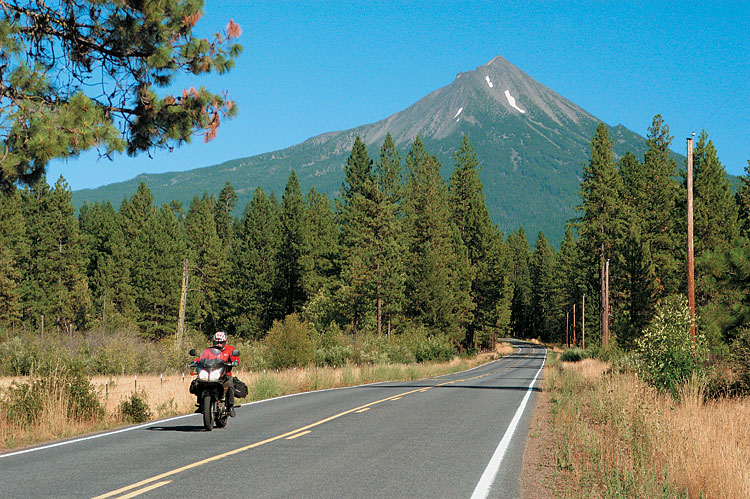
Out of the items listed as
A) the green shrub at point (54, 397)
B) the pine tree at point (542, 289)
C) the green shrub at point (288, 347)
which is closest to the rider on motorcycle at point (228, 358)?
the green shrub at point (54, 397)

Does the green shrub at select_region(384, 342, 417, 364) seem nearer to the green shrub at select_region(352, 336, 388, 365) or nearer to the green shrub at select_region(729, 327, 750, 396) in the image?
the green shrub at select_region(352, 336, 388, 365)

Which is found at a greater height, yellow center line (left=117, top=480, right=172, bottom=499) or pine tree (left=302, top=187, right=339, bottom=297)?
pine tree (left=302, top=187, right=339, bottom=297)

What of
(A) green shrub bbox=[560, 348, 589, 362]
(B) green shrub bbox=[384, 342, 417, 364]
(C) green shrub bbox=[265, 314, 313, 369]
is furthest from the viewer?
(A) green shrub bbox=[560, 348, 589, 362]

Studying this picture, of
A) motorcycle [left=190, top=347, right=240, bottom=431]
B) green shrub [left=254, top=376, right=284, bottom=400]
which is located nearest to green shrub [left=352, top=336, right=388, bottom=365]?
green shrub [left=254, top=376, right=284, bottom=400]

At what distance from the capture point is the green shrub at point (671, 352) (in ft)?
53.1

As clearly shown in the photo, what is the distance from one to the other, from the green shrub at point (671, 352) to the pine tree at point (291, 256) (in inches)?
2572

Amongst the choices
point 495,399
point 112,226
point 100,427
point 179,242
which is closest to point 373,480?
point 100,427

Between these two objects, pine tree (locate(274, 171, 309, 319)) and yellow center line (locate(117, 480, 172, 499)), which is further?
pine tree (locate(274, 171, 309, 319))

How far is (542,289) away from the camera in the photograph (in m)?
137

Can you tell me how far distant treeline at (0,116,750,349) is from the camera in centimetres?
6038

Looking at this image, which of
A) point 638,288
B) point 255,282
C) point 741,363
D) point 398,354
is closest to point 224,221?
point 255,282

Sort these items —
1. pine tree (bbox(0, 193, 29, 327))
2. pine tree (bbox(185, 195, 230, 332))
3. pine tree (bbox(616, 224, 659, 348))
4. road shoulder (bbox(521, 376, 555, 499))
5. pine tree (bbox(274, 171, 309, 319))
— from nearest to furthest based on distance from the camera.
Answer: road shoulder (bbox(521, 376, 555, 499)), pine tree (bbox(616, 224, 659, 348)), pine tree (bbox(0, 193, 29, 327)), pine tree (bbox(274, 171, 309, 319)), pine tree (bbox(185, 195, 230, 332))

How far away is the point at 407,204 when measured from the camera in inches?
3098

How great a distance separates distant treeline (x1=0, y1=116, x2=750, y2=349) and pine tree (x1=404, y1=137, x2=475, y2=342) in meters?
0.17
